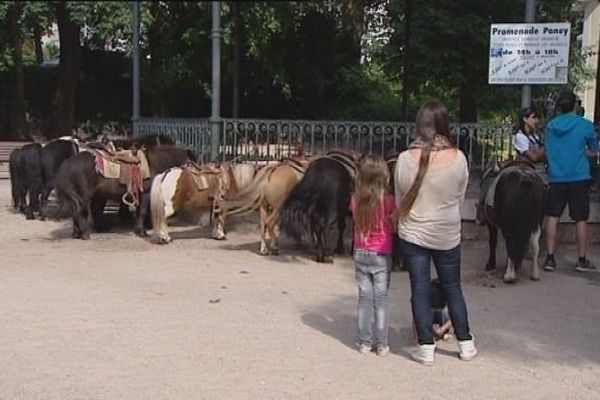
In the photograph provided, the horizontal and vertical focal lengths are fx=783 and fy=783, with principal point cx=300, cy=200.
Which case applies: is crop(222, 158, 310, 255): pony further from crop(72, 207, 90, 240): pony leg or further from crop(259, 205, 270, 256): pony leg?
crop(72, 207, 90, 240): pony leg

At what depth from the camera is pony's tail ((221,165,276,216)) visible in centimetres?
928

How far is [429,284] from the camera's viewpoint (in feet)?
17.4

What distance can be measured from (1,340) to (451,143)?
3417mm

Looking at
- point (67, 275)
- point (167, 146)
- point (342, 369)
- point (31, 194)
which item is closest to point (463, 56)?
point (167, 146)

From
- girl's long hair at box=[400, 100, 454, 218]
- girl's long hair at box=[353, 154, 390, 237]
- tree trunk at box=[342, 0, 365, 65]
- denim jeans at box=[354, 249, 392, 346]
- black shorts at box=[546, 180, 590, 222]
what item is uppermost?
tree trunk at box=[342, 0, 365, 65]

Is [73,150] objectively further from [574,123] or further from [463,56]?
[463,56]

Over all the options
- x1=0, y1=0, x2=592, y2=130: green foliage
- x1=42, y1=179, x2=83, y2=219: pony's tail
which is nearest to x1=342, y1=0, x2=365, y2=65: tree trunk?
x1=0, y1=0, x2=592, y2=130: green foliage

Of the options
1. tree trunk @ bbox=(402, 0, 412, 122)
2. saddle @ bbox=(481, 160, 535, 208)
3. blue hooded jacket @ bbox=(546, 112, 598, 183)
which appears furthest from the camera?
tree trunk @ bbox=(402, 0, 412, 122)

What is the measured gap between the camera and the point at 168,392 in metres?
4.55

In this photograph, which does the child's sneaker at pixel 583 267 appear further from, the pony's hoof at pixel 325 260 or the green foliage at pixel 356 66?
the green foliage at pixel 356 66

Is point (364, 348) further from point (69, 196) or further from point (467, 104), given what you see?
point (467, 104)

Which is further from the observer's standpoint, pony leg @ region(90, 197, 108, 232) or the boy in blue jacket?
pony leg @ region(90, 197, 108, 232)

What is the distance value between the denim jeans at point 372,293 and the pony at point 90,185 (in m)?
5.36

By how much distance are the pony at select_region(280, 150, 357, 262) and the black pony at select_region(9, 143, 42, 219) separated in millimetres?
4987
